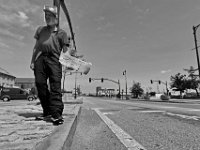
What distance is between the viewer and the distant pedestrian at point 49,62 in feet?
9.43

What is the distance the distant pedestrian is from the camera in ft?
9.43

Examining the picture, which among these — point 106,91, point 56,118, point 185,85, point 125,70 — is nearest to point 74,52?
point 56,118

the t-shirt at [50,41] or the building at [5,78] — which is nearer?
the t-shirt at [50,41]

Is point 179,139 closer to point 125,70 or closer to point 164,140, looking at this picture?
point 164,140

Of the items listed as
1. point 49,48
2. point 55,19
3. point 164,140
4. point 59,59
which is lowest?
point 164,140

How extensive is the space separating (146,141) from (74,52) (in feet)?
6.89

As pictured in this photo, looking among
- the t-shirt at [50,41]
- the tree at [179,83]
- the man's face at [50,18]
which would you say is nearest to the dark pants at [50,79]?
the t-shirt at [50,41]

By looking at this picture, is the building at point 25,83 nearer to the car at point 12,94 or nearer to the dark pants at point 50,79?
the car at point 12,94

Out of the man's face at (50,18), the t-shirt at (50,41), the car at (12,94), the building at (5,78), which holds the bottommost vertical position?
the car at (12,94)

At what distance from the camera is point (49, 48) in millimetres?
2951

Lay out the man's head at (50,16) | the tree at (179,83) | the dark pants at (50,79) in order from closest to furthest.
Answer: the dark pants at (50,79) → the man's head at (50,16) → the tree at (179,83)

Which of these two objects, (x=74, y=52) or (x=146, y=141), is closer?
(x=146, y=141)

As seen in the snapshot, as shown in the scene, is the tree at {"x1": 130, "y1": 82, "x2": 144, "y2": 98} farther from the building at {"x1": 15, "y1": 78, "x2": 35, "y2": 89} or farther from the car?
the building at {"x1": 15, "y1": 78, "x2": 35, "y2": 89}

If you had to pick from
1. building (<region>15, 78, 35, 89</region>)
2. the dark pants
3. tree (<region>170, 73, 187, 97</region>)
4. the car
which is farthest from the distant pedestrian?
building (<region>15, 78, 35, 89</region>)
